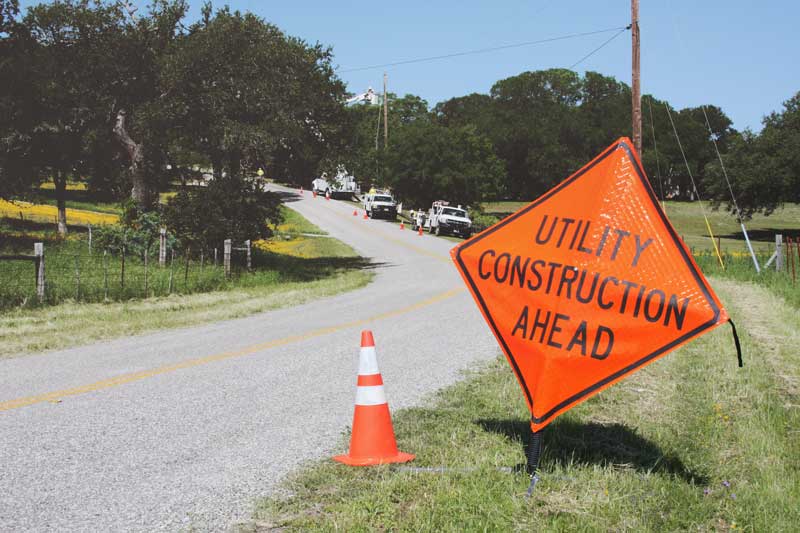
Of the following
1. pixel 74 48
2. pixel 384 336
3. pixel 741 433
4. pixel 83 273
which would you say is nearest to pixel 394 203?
pixel 74 48

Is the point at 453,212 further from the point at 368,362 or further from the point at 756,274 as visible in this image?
the point at 368,362

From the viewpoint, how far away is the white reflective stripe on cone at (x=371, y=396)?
5.46 metres

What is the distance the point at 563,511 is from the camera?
14.4ft

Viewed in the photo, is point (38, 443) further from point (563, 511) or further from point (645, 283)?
point (645, 283)

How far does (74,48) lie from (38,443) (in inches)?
1259

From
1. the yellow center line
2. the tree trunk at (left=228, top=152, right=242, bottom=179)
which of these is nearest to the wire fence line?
the tree trunk at (left=228, top=152, right=242, bottom=179)

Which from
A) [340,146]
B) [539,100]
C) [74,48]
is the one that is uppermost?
[539,100]

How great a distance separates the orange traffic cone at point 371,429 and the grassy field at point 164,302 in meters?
6.79

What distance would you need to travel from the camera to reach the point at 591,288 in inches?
191

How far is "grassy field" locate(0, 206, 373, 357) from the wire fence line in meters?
0.06

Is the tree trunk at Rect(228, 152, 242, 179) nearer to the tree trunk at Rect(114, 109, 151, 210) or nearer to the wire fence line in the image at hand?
the wire fence line

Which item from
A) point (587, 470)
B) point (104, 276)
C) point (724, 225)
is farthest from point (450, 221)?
point (587, 470)

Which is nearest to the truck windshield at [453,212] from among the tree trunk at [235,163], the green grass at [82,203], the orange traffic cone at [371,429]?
the green grass at [82,203]

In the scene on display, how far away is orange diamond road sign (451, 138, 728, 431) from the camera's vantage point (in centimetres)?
466
